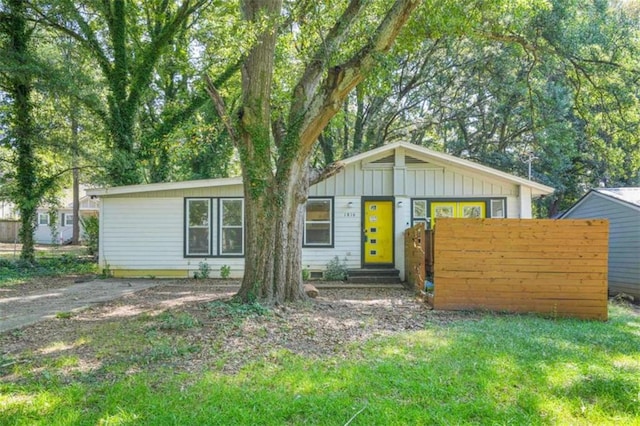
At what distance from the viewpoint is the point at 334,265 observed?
423 inches

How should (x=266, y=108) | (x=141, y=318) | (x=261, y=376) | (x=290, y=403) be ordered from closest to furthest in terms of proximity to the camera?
1. (x=290, y=403)
2. (x=261, y=376)
3. (x=141, y=318)
4. (x=266, y=108)

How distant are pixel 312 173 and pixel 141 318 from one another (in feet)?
12.0

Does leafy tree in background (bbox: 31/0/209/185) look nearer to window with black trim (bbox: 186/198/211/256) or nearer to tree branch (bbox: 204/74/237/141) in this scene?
window with black trim (bbox: 186/198/211/256)

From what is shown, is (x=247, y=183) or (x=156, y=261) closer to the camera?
(x=247, y=183)

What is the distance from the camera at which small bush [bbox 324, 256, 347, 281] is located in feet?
34.5

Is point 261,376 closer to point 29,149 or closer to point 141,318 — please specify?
point 141,318

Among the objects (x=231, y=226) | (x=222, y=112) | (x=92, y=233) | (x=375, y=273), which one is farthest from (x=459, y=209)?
(x=92, y=233)

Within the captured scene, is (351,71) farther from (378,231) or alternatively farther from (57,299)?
(57,299)

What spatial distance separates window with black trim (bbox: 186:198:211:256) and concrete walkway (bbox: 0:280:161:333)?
137 centimetres

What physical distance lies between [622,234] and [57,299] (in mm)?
12613

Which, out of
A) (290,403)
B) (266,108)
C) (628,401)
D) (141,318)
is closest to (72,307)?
(141,318)

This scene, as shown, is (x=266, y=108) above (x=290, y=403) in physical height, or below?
above

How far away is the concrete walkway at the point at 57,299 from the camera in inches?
235

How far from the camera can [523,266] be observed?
6.31 m
